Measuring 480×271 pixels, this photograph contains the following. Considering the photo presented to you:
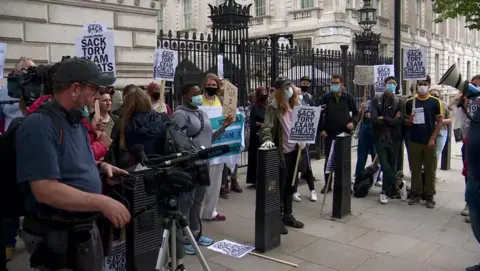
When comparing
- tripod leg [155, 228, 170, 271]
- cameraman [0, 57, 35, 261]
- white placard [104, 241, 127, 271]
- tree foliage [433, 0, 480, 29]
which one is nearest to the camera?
Answer: tripod leg [155, 228, 170, 271]

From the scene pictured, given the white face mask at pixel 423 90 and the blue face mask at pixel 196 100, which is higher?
the white face mask at pixel 423 90

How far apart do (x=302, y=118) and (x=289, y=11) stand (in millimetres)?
25694

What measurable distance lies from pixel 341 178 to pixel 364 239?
1.11 meters

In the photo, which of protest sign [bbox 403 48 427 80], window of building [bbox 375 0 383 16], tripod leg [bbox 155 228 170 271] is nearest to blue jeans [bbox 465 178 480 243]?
tripod leg [bbox 155 228 170 271]

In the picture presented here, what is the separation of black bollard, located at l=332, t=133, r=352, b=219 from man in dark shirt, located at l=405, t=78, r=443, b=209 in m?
1.33

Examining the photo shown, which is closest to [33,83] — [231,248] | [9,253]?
[9,253]

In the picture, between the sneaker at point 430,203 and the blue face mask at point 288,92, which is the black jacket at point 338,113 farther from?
the blue face mask at point 288,92

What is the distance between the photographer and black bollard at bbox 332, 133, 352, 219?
663cm

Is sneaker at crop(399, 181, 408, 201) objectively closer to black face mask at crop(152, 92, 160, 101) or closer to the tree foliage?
black face mask at crop(152, 92, 160, 101)

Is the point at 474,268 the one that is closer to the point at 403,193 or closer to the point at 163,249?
the point at 403,193

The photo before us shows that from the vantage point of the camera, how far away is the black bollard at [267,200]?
5.14 meters

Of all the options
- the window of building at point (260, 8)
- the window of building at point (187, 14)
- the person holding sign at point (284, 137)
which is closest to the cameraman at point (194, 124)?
the person holding sign at point (284, 137)

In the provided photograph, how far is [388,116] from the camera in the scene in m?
7.42

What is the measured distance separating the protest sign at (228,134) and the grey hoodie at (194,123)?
0.40m
